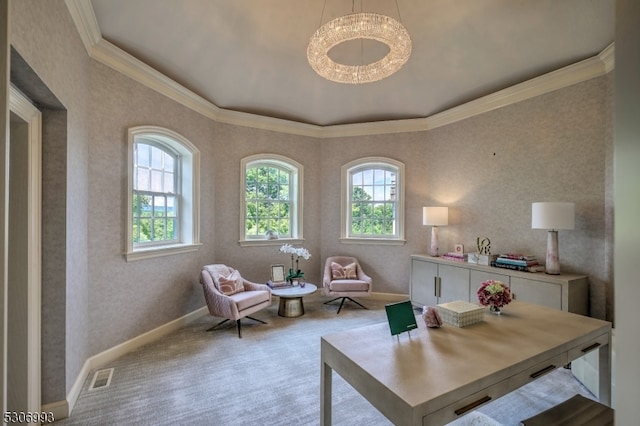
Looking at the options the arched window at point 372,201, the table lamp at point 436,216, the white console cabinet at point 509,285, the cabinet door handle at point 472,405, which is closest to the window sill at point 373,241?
the arched window at point 372,201

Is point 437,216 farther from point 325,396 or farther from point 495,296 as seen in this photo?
point 325,396

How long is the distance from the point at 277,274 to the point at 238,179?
5.40 feet

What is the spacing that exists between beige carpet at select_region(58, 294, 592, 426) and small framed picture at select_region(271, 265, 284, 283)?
982 millimetres

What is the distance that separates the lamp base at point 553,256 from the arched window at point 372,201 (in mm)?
2161

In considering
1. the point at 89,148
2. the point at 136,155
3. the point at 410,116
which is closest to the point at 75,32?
the point at 89,148

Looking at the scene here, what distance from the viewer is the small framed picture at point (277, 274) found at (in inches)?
180

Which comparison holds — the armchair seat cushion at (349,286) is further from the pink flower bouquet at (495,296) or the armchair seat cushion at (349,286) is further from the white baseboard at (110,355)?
the pink flower bouquet at (495,296)

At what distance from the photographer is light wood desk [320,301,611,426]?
1.21m

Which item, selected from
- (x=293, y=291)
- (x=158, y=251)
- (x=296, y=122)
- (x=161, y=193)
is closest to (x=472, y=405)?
(x=293, y=291)

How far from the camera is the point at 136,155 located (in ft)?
11.9

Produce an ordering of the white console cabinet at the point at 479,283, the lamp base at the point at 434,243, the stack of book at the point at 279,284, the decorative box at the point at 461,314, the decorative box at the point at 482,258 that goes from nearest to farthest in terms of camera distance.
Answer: the decorative box at the point at 461,314 → the white console cabinet at the point at 479,283 → the decorative box at the point at 482,258 → the stack of book at the point at 279,284 → the lamp base at the point at 434,243

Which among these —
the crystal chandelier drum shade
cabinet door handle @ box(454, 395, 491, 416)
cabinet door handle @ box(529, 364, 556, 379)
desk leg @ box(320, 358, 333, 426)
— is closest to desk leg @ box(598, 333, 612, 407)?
cabinet door handle @ box(529, 364, 556, 379)

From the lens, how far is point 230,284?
3.99 metres

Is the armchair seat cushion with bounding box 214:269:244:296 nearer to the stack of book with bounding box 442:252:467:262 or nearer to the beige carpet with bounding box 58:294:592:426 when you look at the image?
the beige carpet with bounding box 58:294:592:426
